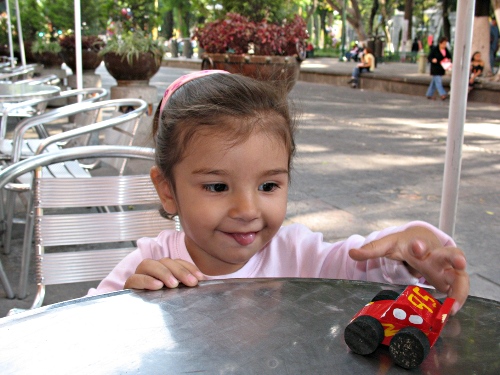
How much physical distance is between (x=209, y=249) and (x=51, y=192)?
39.7 inches

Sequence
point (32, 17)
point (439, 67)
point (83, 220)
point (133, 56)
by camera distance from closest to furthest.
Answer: point (83, 220)
point (133, 56)
point (439, 67)
point (32, 17)

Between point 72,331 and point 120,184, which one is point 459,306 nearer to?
point 72,331

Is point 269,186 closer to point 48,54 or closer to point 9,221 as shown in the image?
point 9,221

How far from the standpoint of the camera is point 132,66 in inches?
325

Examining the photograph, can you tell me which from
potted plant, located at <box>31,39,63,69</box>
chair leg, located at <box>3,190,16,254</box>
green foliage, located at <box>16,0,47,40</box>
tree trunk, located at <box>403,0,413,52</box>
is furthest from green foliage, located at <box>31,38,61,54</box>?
tree trunk, located at <box>403,0,413,52</box>

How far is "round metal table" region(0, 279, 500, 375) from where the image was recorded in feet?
2.84

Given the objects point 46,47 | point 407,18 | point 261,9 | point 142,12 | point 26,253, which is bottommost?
point 26,253

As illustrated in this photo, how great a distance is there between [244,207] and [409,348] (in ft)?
1.70

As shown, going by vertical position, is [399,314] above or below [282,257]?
above

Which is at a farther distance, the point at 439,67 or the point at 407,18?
the point at 407,18

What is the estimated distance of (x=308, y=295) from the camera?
1.12 meters

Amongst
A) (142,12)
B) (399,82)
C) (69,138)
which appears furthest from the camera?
(142,12)

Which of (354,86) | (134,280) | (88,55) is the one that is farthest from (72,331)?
(354,86)

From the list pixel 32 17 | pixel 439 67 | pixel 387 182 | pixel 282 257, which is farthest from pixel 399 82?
pixel 282 257
